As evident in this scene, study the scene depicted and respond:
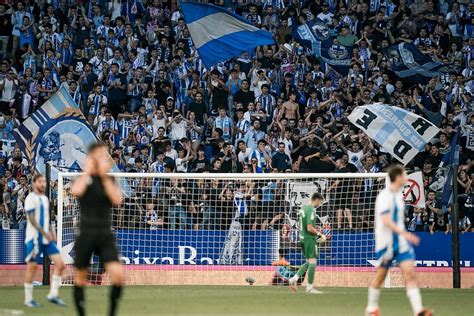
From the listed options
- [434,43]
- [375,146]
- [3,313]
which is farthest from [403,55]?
[3,313]

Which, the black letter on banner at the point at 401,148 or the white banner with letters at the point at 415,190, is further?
the black letter on banner at the point at 401,148

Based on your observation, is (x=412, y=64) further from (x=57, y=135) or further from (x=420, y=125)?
(x=57, y=135)

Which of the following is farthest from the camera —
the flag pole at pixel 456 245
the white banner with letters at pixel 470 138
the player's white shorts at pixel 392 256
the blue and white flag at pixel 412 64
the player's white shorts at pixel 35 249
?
the blue and white flag at pixel 412 64

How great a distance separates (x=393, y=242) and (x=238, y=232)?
950 centimetres

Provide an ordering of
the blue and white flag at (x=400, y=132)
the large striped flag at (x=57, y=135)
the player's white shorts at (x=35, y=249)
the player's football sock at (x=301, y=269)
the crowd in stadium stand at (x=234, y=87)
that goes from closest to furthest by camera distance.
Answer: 1. the player's white shorts at (x=35, y=249)
2. the player's football sock at (x=301, y=269)
3. the blue and white flag at (x=400, y=132)
4. the large striped flag at (x=57, y=135)
5. the crowd in stadium stand at (x=234, y=87)

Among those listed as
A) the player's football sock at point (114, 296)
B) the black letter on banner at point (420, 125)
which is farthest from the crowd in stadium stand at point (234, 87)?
the player's football sock at point (114, 296)

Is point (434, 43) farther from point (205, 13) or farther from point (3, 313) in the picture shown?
point (3, 313)

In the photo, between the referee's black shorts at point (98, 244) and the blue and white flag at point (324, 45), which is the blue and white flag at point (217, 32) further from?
the referee's black shorts at point (98, 244)

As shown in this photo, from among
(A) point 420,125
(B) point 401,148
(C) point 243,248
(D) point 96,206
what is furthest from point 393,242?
(A) point 420,125

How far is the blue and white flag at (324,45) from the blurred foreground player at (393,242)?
14.8 meters

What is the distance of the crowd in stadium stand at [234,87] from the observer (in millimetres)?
25797

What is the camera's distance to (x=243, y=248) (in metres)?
23.4

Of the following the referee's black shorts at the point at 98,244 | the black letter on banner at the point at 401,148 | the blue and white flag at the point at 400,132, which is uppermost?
the blue and white flag at the point at 400,132

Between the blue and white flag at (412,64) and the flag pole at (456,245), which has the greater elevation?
the blue and white flag at (412,64)
